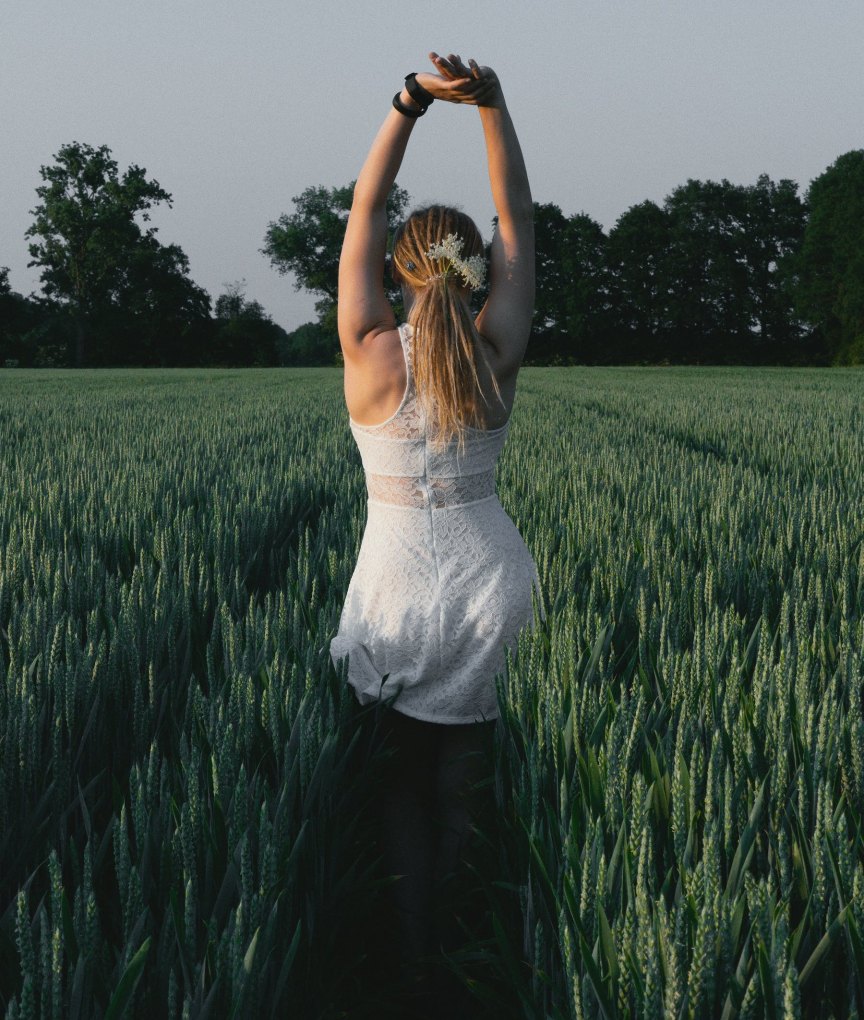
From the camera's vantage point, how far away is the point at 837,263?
48.1 meters

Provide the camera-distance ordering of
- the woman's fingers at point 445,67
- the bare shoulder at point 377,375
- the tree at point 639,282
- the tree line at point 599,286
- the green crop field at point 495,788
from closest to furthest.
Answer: the green crop field at point 495,788, the woman's fingers at point 445,67, the bare shoulder at point 377,375, the tree line at point 599,286, the tree at point 639,282

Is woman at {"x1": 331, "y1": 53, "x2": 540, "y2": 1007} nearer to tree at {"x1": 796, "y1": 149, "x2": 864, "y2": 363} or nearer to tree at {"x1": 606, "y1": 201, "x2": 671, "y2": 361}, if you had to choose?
tree at {"x1": 796, "y1": 149, "x2": 864, "y2": 363}

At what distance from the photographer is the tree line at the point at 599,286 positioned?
52.0 m

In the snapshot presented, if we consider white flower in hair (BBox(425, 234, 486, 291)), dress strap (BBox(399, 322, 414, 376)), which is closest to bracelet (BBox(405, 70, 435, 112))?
white flower in hair (BBox(425, 234, 486, 291))

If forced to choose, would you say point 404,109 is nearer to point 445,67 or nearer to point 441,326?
point 445,67

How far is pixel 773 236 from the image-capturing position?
195 feet

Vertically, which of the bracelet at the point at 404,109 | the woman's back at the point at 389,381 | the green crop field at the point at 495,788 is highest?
the bracelet at the point at 404,109

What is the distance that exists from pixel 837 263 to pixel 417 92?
53045mm

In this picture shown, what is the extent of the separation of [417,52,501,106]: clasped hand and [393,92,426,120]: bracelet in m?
0.04

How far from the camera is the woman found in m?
1.60

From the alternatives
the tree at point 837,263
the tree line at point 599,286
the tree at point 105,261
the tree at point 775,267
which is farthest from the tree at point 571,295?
the tree at point 105,261

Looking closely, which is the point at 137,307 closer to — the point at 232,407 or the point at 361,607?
the point at 232,407

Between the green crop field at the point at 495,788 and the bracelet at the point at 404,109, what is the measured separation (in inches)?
39.6

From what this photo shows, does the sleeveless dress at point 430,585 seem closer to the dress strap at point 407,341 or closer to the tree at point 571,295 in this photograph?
the dress strap at point 407,341
